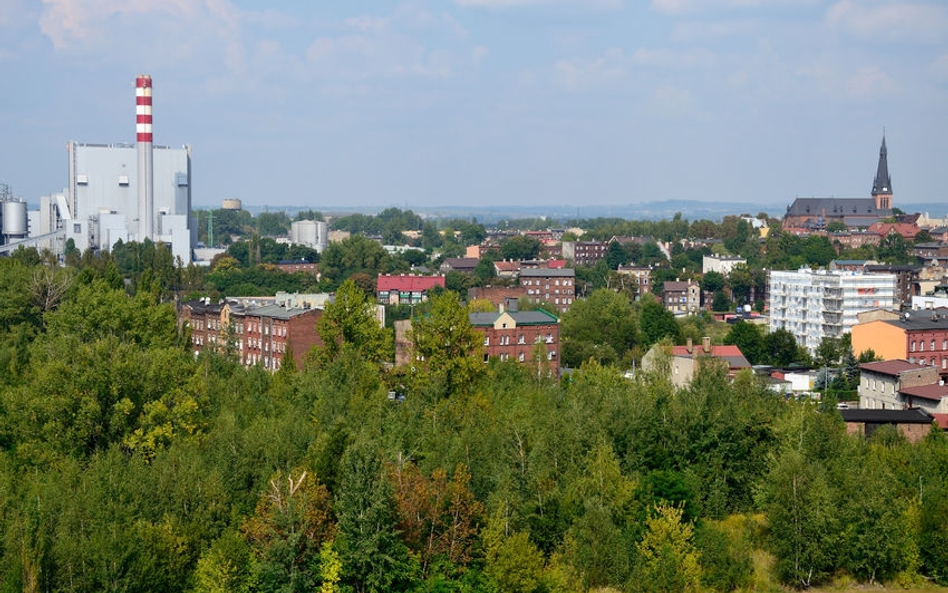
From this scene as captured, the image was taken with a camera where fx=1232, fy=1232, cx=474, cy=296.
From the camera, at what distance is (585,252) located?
106 m

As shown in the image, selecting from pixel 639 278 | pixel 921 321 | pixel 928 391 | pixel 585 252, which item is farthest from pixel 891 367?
pixel 585 252

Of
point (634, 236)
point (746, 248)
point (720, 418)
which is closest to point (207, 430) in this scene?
point (720, 418)

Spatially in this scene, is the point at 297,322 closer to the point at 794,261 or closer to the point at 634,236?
the point at 794,261

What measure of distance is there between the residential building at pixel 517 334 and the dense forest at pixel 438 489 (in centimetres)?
1323

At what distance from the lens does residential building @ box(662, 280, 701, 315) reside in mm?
77000

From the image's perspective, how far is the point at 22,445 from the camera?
24984 mm

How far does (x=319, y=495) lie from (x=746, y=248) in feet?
277

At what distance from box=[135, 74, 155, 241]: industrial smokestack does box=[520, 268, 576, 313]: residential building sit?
25624 mm

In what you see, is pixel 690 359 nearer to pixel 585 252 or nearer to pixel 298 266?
pixel 298 266

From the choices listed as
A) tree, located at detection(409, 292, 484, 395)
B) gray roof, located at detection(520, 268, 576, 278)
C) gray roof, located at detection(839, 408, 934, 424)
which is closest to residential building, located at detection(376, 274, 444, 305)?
gray roof, located at detection(520, 268, 576, 278)

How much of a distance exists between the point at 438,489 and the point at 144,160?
63131mm

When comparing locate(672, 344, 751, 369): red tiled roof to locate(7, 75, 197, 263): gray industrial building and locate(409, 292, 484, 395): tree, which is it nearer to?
locate(409, 292, 484, 395): tree

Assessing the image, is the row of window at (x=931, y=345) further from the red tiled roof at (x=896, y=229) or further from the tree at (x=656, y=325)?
the red tiled roof at (x=896, y=229)

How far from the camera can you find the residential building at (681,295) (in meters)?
77.0
